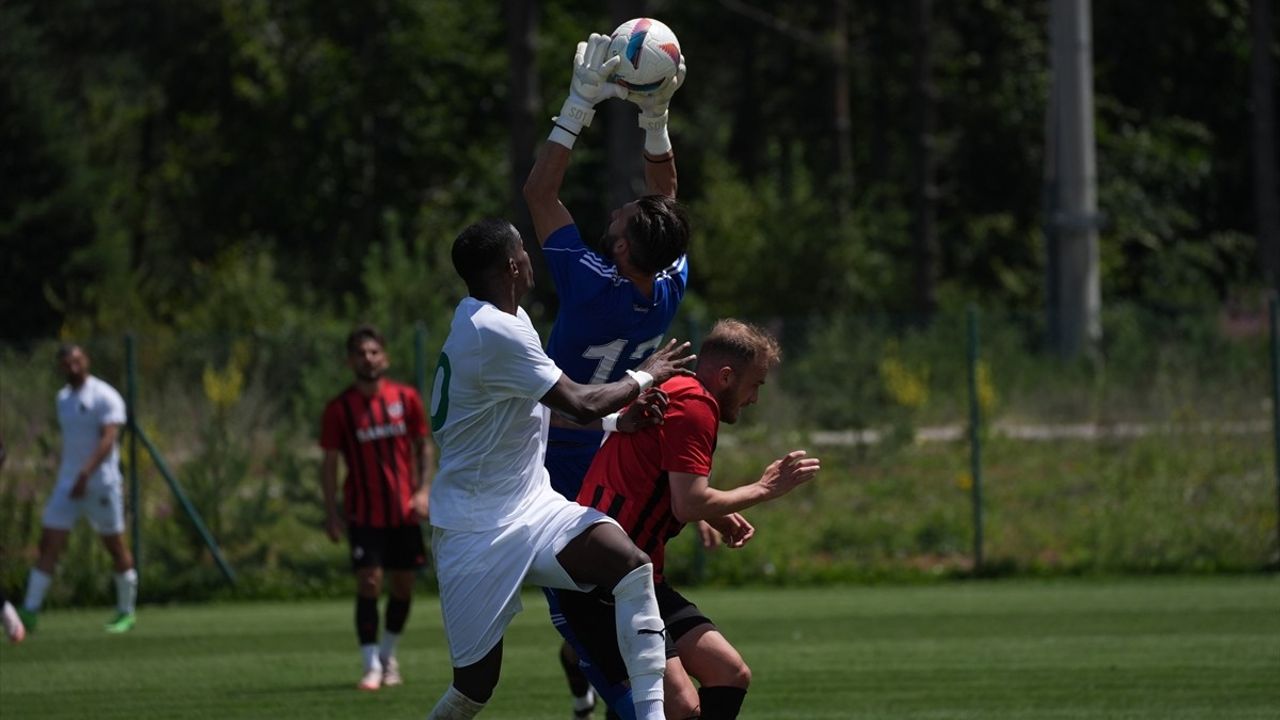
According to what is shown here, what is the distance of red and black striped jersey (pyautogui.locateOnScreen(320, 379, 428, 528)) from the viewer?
38.3ft

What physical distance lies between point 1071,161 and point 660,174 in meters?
18.9

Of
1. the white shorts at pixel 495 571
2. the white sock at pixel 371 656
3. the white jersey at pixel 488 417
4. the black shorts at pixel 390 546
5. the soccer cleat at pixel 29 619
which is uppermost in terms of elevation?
the white jersey at pixel 488 417

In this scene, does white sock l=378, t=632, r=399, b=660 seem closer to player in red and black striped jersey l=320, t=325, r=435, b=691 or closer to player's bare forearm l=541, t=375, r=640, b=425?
player in red and black striped jersey l=320, t=325, r=435, b=691

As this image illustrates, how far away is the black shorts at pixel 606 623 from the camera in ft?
22.0

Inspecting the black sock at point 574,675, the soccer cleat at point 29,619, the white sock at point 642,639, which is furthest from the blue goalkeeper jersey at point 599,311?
the soccer cleat at point 29,619

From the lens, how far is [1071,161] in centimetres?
2561

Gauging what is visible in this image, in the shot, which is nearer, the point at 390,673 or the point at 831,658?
the point at 390,673

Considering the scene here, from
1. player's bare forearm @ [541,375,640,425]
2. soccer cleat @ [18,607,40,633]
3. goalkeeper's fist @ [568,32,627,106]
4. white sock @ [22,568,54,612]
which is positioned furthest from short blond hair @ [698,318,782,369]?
white sock @ [22,568,54,612]

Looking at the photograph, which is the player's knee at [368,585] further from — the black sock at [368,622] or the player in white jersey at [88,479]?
the player in white jersey at [88,479]

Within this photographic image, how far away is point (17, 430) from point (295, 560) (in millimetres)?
2959

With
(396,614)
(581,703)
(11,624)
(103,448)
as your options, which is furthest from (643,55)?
(103,448)

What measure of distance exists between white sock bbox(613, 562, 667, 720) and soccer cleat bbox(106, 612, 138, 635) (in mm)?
9389

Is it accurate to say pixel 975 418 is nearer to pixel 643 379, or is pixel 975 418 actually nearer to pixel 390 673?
pixel 390 673

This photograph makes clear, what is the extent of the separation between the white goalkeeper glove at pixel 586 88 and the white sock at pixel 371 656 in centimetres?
482
